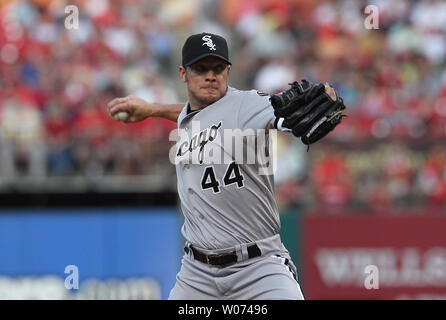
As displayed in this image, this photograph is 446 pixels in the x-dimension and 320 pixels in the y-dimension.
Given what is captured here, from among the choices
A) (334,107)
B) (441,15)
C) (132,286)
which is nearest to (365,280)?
(132,286)

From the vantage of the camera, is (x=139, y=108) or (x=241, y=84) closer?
(x=139, y=108)

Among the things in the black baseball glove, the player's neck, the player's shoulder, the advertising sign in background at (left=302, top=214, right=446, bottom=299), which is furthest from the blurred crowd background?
the black baseball glove

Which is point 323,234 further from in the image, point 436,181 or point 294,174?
point 436,181

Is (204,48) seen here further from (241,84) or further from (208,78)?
(241,84)

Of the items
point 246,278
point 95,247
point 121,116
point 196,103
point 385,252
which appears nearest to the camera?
point 246,278

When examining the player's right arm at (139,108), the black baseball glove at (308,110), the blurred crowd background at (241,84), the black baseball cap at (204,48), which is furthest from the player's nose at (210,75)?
the blurred crowd background at (241,84)

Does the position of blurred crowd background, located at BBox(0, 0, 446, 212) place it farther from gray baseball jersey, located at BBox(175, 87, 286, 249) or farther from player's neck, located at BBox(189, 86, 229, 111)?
gray baseball jersey, located at BBox(175, 87, 286, 249)

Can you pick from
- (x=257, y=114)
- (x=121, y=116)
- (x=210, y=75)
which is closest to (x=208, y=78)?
(x=210, y=75)
